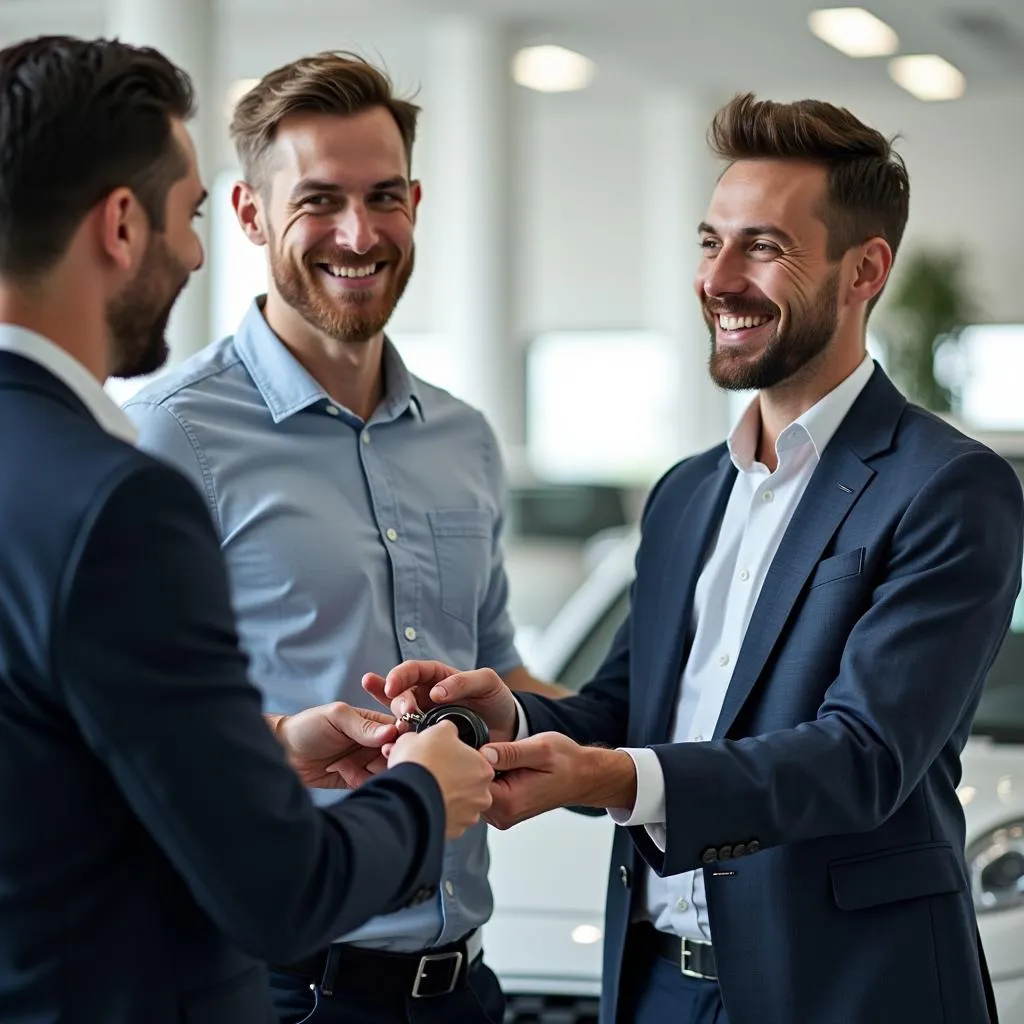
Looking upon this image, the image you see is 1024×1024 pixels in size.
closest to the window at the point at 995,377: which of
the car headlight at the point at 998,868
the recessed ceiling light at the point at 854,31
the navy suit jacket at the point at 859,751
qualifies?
the recessed ceiling light at the point at 854,31

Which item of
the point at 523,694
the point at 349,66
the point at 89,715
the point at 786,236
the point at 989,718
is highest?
the point at 349,66

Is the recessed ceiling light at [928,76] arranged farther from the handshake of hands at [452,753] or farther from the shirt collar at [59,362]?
the shirt collar at [59,362]

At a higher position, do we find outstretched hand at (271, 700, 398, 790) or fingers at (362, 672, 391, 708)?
fingers at (362, 672, 391, 708)

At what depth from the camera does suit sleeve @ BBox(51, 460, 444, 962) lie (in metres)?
1.37

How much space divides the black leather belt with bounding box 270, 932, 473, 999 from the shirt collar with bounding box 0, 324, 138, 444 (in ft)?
3.33

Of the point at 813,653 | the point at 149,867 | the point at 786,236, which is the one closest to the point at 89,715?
the point at 149,867

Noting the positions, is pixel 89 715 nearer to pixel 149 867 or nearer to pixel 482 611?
pixel 149 867

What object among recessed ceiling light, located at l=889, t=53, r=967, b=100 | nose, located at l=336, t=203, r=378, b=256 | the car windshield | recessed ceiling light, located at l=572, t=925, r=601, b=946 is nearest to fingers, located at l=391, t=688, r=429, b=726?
nose, located at l=336, t=203, r=378, b=256

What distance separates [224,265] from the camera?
14.5 meters

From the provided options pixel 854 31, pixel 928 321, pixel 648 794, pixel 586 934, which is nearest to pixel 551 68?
pixel 854 31

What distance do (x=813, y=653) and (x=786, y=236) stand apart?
63cm

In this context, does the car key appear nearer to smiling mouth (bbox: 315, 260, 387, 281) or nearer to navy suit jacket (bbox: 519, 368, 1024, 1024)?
navy suit jacket (bbox: 519, 368, 1024, 1024)

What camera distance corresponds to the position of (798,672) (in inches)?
85.7

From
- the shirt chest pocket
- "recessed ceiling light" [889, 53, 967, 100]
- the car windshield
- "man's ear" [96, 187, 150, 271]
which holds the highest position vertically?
"recessed ceiling light" [889, 53, 967, 100]
